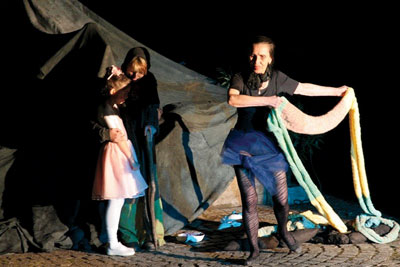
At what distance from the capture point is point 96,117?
5.63 metres

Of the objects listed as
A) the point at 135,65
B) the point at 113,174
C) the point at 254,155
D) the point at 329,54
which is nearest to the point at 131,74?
the point at 135,65

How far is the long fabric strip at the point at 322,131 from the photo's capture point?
211 inches

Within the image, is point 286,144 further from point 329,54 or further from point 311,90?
point 329,54

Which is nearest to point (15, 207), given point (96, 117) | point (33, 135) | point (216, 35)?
point (33, 135)

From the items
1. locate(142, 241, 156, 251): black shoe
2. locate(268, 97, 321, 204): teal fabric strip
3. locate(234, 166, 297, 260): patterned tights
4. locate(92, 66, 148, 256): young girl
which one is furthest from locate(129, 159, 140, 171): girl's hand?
locate(268, 97, 321, 204): teal fabric strip

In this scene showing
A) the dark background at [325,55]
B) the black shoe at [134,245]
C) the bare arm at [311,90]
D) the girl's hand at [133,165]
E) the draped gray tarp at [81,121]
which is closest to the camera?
the bare arm at [311,90]

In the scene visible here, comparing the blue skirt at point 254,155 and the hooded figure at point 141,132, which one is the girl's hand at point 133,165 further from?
the blue skirt at point 254,155

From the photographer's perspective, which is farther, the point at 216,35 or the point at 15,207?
the point at 216,35

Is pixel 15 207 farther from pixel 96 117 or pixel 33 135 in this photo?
pixel 96 117

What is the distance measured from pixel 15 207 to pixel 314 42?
17.6 ft

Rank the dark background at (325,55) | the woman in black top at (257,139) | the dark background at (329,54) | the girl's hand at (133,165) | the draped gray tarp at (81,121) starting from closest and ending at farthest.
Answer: the woman in black top at (257,139)
the girl's hand at (133,165)
the draped gray tarp at (81,121)
the dark background at (325,55)
the dark background at (329,54)

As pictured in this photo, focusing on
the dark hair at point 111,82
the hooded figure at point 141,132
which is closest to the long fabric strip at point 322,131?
the hooded figure at point 141,132

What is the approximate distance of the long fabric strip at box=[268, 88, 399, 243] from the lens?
535 cm

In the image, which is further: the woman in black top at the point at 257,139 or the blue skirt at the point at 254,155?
the blue skirt at the point at 254,155
